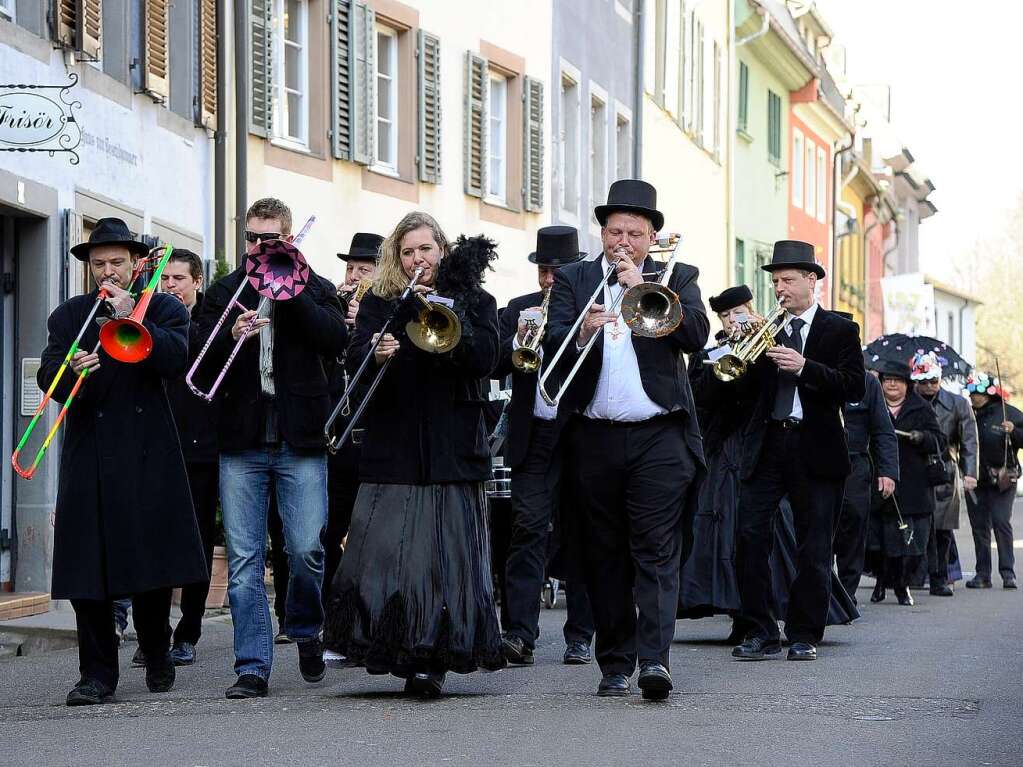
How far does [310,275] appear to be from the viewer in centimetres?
920

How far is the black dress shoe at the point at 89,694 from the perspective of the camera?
900 centimetres

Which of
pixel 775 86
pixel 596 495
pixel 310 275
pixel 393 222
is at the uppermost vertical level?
pixel 775 86

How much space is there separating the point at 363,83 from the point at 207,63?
10.4 ft

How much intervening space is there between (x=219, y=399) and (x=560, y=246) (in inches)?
123

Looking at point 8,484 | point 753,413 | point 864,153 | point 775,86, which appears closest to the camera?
point 753,413

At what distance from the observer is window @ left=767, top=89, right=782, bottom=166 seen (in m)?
42.0

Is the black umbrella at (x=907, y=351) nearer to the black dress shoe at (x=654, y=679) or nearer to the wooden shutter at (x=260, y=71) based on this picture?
the wooden shutter at (x=260, y=71)

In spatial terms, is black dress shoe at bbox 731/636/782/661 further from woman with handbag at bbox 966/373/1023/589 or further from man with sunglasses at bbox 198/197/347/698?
woman with handbag at bbox 966/373/1023/589

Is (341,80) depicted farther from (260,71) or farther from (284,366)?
(284,366)

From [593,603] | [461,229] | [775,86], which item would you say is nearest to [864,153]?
[775,86]

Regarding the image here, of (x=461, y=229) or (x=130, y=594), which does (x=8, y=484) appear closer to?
(x=130, y=594)

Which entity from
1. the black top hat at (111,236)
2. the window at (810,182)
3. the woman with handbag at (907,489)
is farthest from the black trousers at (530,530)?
the window at (810,182)

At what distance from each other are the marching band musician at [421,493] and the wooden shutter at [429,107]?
1316 centimetres

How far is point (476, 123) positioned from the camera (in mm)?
23859
